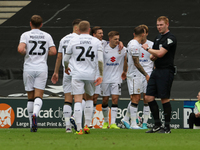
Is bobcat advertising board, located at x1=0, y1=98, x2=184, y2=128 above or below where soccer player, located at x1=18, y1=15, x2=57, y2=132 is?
below

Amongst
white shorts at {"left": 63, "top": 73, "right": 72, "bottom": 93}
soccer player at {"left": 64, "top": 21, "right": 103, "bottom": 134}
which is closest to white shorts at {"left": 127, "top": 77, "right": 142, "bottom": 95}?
white shorts at {"left": 63, "top": 73, "right": 72, "bottom": 93}

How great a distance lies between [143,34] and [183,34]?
5.39m

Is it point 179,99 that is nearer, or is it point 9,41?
point 179,99

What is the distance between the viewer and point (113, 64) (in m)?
10.6

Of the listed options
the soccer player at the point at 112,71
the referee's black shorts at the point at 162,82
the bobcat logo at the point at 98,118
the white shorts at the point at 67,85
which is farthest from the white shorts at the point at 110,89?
the referee's black shorts at the point at 162,82

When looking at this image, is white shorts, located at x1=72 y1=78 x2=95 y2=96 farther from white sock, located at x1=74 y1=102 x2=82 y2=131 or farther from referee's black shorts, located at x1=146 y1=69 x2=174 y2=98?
referee's black shorts, located at x1=146 y1=69 x2=174 y2=98

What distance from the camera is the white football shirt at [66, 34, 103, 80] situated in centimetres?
743

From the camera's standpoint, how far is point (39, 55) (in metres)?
8.27

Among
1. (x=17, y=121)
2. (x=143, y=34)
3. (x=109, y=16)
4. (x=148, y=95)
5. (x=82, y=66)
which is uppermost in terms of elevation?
(x=109, y=16)

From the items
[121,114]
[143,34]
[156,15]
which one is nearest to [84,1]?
[156,15]

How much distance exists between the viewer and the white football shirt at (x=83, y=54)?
7.43m

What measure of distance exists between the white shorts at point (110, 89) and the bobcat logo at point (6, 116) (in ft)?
9.52

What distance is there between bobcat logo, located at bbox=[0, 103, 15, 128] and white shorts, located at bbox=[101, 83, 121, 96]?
2903 millimetres

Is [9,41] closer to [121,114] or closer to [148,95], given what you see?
[121,114]
